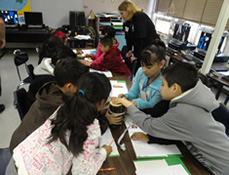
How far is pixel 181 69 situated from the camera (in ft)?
3.22

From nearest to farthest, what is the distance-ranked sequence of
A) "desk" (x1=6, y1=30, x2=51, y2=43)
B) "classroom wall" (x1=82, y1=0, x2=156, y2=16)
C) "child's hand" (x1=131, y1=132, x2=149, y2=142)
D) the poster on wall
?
"child's hand" (x1=131, y1=132, x2=149, y2=142) → "desk" (x1=6, y1=30, x2=51, y2=43) → the poster on wall → "classroom wall" (x1=82, y1=0, x2=156, y2=16)

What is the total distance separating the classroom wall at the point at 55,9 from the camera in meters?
4.30

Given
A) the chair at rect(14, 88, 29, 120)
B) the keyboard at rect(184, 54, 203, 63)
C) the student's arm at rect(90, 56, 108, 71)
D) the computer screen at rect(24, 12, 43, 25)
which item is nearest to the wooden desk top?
the keyboard at rect(184, 54, 203, 63)

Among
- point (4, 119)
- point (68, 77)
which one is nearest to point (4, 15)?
point (4, 119)

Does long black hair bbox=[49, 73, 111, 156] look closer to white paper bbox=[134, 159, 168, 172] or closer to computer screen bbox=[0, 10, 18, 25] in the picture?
white paper bbox=[134, 159, 168, 172]

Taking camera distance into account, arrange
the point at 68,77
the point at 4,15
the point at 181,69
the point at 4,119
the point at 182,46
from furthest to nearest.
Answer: the point at 4,15
the point at 182,46
the point at 4,119
the point at 68,77
the point at 181,69

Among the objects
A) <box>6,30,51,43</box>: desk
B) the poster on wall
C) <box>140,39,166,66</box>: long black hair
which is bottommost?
<box>6,30,51,43</box>: desk

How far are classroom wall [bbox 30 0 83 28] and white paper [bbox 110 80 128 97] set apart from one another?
11.9 feet

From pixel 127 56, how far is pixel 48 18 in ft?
10.1

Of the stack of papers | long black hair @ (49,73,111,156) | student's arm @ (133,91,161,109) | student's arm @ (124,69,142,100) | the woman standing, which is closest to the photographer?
long black hair @ (49,73,111,156)

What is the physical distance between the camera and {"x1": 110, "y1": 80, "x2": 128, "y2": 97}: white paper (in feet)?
4.89

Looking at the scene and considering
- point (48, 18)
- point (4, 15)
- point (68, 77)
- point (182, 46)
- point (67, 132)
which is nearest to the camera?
point (67, 132)

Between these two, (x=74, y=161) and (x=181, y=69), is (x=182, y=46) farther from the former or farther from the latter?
(x=74, y=161)

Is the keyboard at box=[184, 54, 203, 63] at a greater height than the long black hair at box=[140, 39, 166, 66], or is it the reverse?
the long black hair at box=[140, 39, 166, 66]
